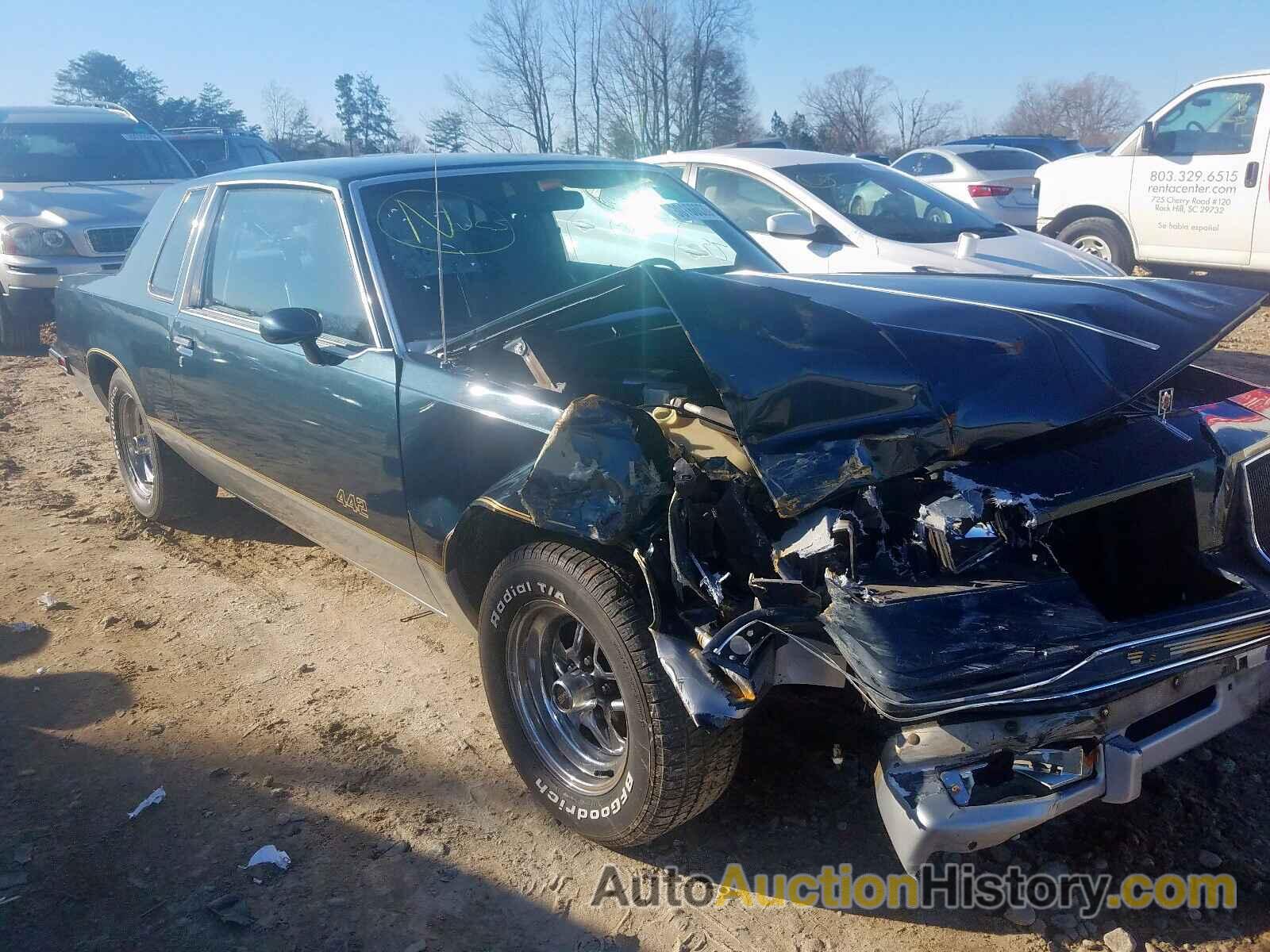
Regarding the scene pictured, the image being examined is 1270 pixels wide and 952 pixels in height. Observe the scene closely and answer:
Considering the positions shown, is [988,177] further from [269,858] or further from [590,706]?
[269,858]

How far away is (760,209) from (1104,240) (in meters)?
4.74

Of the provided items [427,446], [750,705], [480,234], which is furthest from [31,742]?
[750,705]

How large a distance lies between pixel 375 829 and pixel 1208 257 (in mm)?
9123

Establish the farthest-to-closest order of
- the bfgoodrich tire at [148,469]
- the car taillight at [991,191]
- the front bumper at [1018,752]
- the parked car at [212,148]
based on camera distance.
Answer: the parked car at [212,148] → the car taillight at [991,191] → the bfgoodrich tire at [148,469] → the front bumper at [1018,752]

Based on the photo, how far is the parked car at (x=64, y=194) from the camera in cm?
898

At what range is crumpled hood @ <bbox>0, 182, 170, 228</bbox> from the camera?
9055 mm

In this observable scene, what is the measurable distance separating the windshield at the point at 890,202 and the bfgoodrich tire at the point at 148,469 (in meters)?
4.35

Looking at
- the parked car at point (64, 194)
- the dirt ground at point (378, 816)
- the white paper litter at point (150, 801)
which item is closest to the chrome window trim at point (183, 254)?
the dirt ground at point (378, 816)

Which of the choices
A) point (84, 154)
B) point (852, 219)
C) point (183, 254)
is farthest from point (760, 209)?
point (84, 154)

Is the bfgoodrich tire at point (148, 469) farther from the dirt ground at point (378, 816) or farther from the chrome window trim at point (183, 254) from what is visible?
the dirt ground at point (378, 816)

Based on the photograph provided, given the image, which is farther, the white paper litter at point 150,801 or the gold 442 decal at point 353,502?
the gold 442 decal at point 353,502

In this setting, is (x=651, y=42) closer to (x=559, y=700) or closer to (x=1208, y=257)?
(x=1208, y=257)

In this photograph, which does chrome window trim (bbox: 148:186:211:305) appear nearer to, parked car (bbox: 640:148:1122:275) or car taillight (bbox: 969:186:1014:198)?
parked car (bbox: 640:148:1122:275)

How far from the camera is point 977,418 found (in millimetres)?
2316
